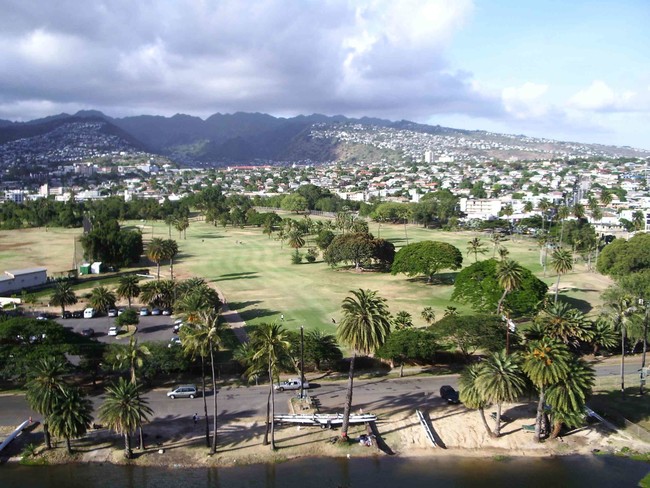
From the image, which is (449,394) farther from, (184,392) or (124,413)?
(124,413)

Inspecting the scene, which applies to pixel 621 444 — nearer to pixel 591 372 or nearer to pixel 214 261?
pixel 591 372

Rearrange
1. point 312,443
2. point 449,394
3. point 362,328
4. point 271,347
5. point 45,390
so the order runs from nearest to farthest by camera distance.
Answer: point 45,390 → point 271,347 → point 362,328 → point 312,443 → point 449,394

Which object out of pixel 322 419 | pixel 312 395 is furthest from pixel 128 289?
pixel 322 419

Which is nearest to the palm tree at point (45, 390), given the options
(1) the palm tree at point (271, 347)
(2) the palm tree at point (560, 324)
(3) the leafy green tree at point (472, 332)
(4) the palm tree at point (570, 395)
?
(1) the palm tree at point (271, 347)

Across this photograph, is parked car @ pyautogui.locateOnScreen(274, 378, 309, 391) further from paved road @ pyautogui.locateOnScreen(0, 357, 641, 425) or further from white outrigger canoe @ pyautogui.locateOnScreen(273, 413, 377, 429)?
white outrigger canoe @ pyautogui.locateOnScreen(273, 413, 377, 429)

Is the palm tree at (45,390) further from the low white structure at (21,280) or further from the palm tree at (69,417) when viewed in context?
Result: the low white structure at (21,280)

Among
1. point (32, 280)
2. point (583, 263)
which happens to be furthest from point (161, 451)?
point (583, 263)
